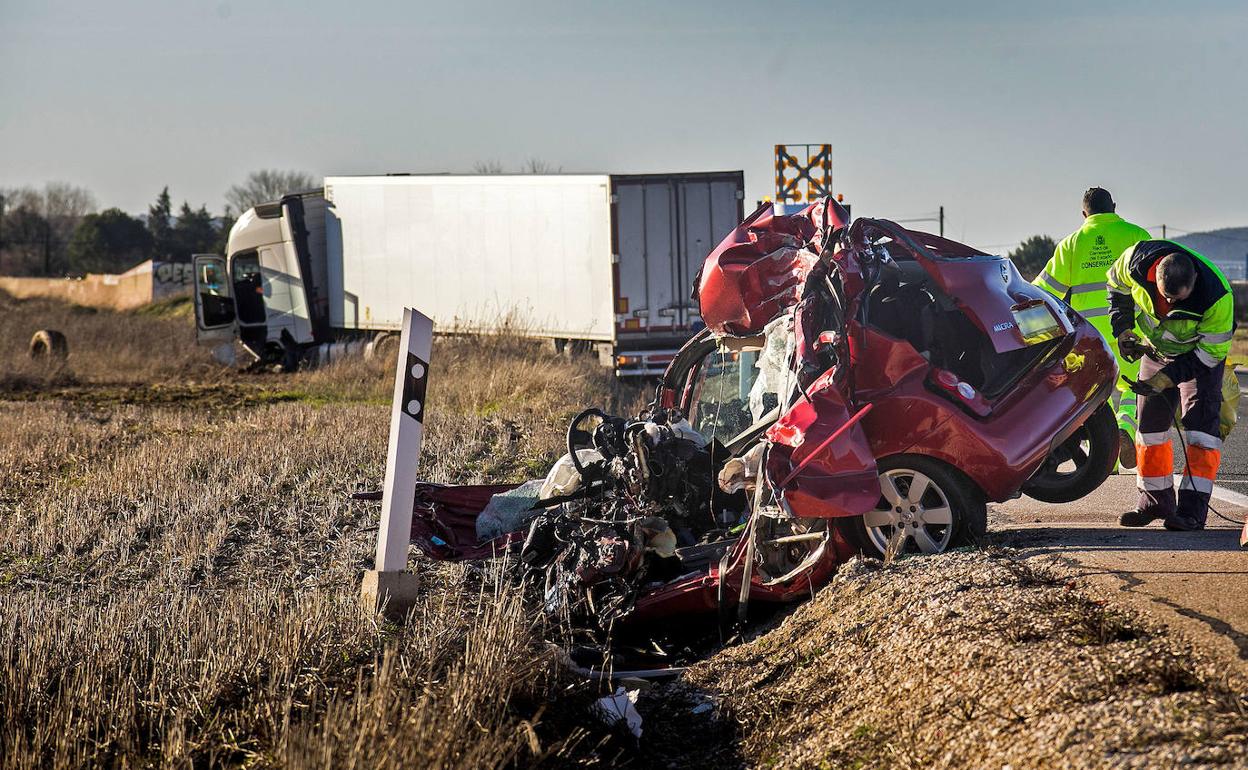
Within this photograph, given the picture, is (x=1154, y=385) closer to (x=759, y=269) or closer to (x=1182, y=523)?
(x=1182, y=523)

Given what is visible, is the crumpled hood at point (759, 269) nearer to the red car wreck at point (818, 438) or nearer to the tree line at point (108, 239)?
the red car wreck at point (818, 438)

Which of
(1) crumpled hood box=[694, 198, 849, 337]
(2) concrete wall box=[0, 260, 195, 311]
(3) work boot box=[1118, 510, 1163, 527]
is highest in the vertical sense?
(2) concrete wall box=[0, 260, 195, 311]

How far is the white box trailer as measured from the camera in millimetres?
20000

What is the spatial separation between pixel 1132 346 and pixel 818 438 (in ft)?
7.90

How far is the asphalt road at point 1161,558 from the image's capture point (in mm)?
4277

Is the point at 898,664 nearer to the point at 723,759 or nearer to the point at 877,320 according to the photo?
the point at 723,759

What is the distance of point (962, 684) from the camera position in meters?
4.23

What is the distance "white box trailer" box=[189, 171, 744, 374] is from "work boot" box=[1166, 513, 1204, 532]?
42.8 feet

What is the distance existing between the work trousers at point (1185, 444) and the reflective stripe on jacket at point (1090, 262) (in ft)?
5.90

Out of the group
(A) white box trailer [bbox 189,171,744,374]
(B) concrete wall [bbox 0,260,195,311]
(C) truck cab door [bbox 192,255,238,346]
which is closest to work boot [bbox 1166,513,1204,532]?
(A) white box trailer [bbox 189,171,744,374]

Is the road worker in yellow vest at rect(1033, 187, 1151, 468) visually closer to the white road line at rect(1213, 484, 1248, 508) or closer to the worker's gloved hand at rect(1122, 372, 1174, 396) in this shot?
the white road line at rect(1213, 484, 1248, 508)

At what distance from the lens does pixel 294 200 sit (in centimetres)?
2695

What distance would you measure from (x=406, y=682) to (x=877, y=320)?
3175 mm

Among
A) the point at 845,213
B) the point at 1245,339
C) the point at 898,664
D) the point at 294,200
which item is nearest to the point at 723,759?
the point at 898,664
